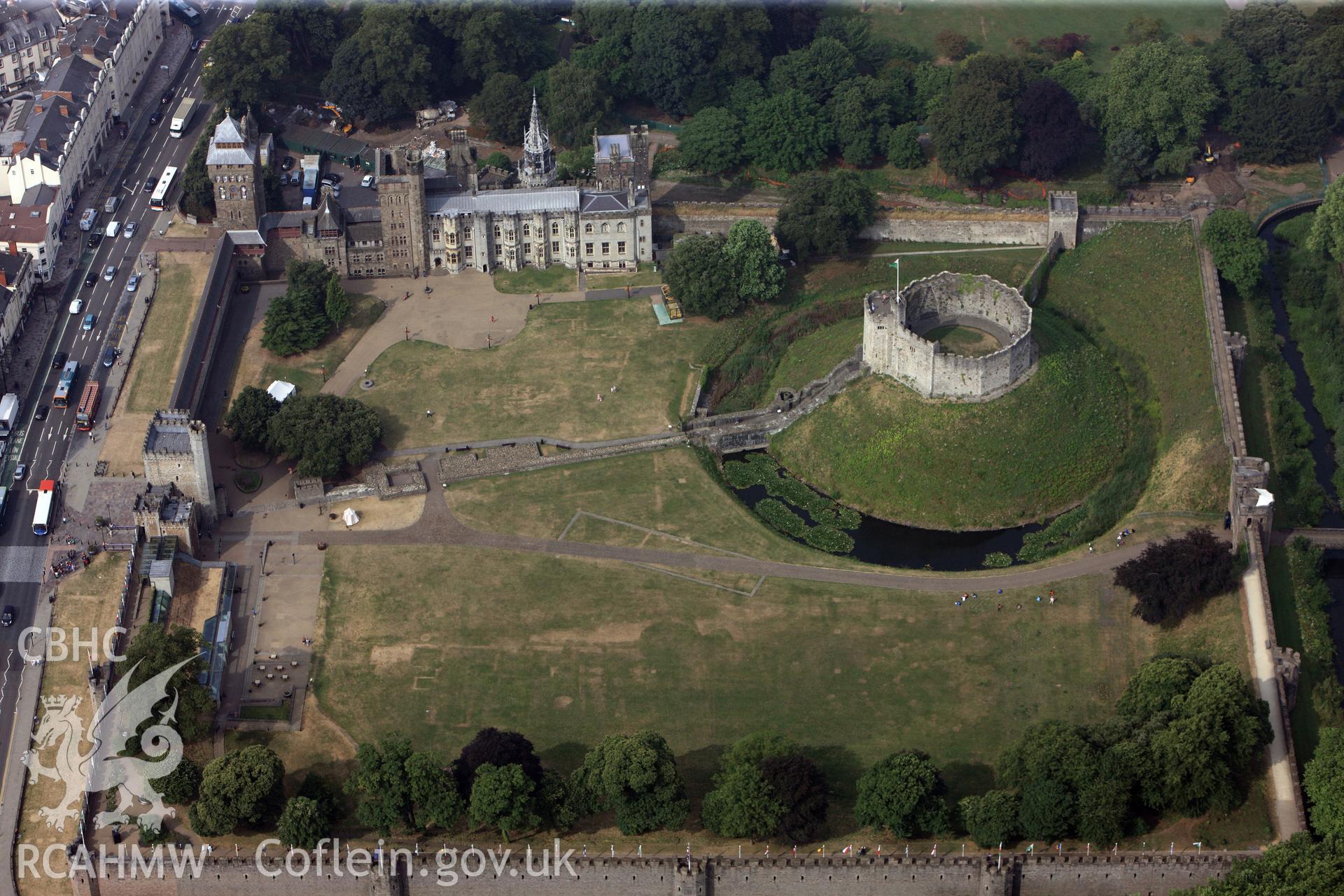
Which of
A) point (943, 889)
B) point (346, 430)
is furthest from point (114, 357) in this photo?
point (943, 889)

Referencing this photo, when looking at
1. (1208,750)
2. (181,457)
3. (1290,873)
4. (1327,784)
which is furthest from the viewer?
(181,457)

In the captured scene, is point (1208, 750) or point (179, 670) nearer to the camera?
point (1208, 750)

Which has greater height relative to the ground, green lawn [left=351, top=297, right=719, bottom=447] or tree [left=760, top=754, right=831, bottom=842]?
green lawn [left=351, top=297, right=719, bottom=447]

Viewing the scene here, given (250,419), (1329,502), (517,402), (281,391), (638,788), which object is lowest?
(638,788)

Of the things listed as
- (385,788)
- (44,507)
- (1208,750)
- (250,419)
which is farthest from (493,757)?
(44,507)

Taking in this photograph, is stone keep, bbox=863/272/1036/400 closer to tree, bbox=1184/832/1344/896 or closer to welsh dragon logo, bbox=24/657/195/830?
tree, bbox=1184/832/1344/896

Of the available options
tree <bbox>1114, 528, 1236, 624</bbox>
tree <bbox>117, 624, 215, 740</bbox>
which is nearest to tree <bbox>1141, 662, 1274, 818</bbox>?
tree <bbox>1114, 528, 1236, 624</bbox>

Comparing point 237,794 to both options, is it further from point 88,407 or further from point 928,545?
point 928,545
